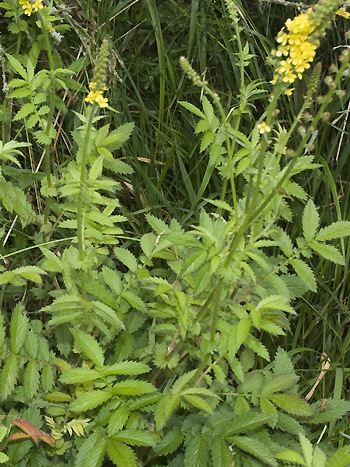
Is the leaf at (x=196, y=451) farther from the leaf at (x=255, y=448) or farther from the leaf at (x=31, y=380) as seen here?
the leaf at (x=31, y=380)

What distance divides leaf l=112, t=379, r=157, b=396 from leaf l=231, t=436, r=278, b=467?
0.28 meters

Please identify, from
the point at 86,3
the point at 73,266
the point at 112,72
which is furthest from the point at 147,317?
the point at 86,3

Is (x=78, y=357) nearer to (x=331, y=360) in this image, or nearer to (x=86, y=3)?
(x=331, y=360)

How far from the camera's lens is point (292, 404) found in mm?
2021

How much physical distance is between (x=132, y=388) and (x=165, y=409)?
0.38 ft

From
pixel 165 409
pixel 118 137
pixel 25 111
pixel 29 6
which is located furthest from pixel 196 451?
pixel 29 6

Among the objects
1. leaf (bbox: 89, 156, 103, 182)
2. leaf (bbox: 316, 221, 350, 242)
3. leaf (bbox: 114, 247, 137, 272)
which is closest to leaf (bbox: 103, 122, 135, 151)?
leaf (bbox: 89, 156, 103, 182)

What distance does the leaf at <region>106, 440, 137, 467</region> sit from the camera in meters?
1.79

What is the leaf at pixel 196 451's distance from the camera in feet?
6.23

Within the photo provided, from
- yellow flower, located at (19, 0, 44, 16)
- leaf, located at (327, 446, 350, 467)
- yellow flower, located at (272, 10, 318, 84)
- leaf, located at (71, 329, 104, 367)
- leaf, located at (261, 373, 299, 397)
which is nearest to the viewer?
yellow flower, located at (272, 10, 318, 84)

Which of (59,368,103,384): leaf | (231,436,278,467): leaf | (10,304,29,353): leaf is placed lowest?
(231,436,278,467): leaf

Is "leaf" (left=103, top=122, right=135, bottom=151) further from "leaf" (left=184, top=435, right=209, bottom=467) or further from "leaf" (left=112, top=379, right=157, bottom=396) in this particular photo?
"leaf" (left=184, top=435, right=209, bottom=467)

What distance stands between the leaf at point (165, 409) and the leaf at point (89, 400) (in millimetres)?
144

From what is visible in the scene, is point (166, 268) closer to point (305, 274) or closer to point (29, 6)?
point (305, 274)
